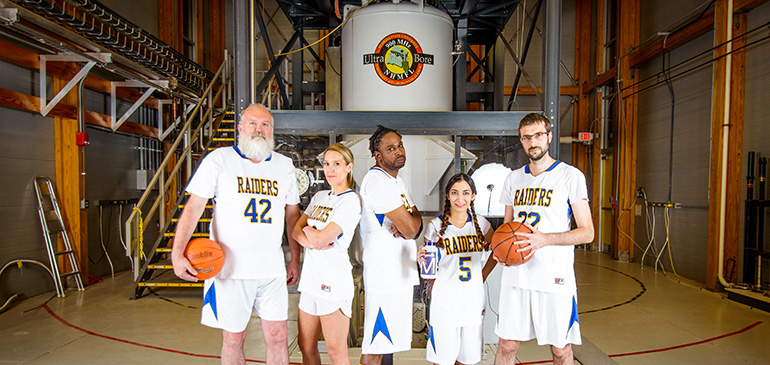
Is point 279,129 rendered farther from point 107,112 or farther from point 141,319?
point 107,112

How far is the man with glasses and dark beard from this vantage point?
2479 mm

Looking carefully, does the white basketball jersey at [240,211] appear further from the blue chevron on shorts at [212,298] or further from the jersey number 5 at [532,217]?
the jersey number 5 at [532,217]

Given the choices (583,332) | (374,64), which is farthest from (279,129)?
(583,332)

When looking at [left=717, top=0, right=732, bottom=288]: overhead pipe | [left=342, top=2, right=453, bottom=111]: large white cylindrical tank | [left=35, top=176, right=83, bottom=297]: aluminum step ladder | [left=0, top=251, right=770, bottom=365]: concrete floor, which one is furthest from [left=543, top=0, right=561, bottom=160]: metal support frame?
[left=35, top=176, right=83, bottom=297]: aluminum step ladder

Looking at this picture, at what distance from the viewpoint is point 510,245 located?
2467mm

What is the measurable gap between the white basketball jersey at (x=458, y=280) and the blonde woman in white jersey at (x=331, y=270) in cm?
58

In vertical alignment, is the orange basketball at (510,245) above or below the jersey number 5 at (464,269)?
above

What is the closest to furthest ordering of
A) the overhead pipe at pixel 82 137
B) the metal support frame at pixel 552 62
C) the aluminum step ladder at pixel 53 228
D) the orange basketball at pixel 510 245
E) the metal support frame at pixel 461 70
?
the orange basketball at pixel 510 245
the metal support frame at pixel 552 62
the aluminum step ladder at pixel 53 228
the metal support frame at pixel 461 70
the overhead pipe at pixel 82 137

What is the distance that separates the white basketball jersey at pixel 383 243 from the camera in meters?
2.68

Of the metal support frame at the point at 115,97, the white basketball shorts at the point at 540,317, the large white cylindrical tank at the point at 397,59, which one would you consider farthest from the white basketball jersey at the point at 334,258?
the metal support frame at the point at 115,97

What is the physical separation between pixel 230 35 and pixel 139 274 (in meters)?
8.10

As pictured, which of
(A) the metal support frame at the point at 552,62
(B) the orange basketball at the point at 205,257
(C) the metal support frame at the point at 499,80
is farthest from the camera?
(C) the metal support frame at the point at 499,80

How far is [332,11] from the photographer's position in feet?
19.9

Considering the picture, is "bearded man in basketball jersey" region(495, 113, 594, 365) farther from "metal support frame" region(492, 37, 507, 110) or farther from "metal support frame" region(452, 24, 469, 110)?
"metal support frame" region(492, 37, 507, 110)
